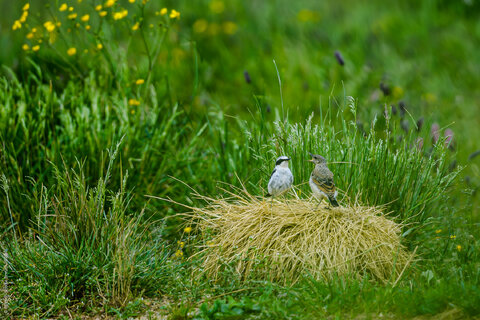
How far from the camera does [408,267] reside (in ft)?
13.6

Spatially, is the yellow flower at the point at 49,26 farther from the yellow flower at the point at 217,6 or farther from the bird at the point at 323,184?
the yellow flower at the point at 217,6

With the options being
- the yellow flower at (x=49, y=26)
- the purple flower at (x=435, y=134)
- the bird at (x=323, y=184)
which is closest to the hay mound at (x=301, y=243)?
the bird at (x=323, y=184)

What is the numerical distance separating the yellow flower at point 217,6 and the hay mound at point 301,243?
256 inches

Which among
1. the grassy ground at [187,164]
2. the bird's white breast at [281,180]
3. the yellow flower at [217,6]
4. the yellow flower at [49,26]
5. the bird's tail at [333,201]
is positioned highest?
the yellow flower at [49,26]

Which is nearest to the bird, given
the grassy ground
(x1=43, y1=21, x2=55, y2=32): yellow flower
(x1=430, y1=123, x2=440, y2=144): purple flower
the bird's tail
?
the bird's tail

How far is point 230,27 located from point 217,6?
22.5 inches

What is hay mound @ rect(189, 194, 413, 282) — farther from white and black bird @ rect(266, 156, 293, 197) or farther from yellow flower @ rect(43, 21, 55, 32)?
yellow flower @ rect(43, 21, 55, 32)

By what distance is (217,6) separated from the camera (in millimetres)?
10383

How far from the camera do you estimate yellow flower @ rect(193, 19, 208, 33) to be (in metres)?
9.89

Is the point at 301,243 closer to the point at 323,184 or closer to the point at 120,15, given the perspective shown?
the point at 323,184

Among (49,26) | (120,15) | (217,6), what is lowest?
(217,6)

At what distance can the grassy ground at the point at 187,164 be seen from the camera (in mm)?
3896

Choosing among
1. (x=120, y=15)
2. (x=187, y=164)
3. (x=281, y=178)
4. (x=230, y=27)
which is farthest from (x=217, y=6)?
(x=281, y=178)

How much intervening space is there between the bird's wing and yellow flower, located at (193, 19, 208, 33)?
638cm
